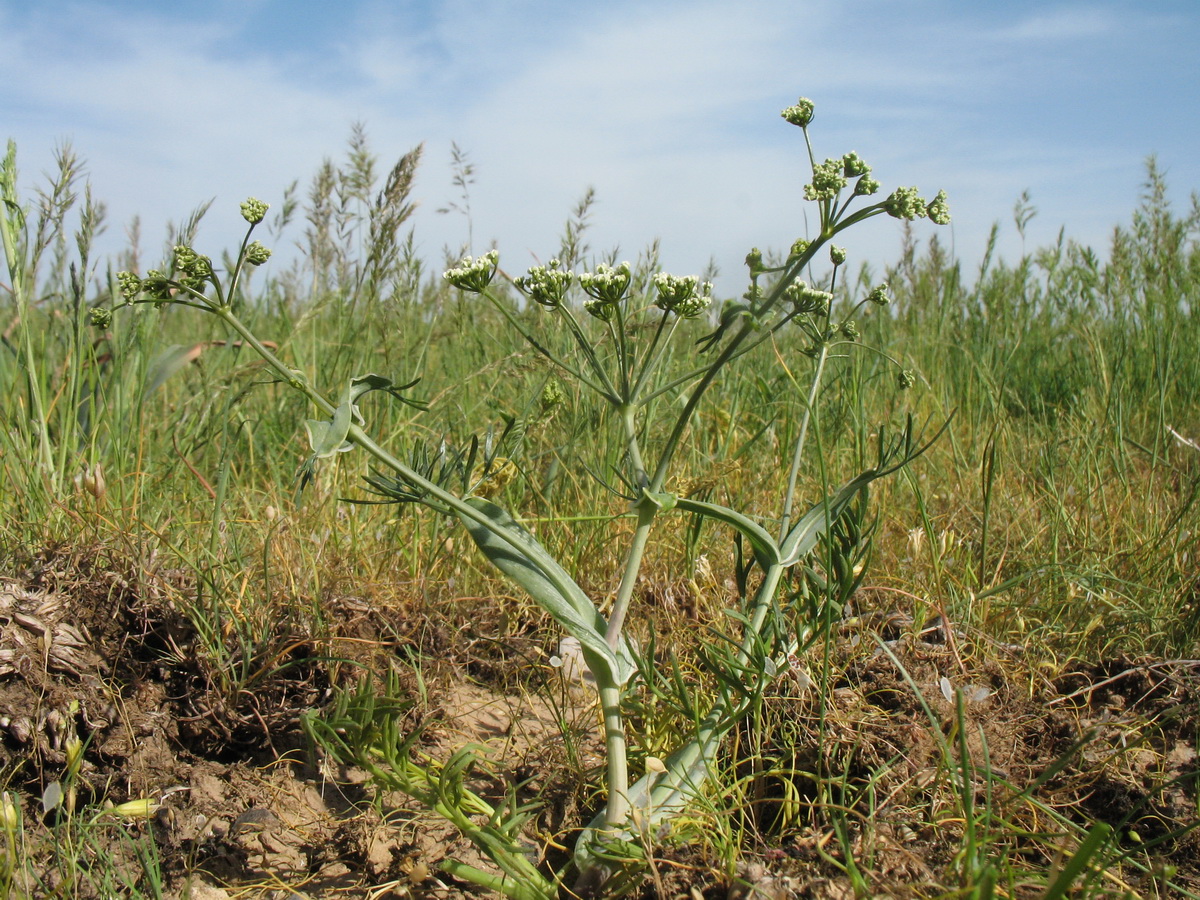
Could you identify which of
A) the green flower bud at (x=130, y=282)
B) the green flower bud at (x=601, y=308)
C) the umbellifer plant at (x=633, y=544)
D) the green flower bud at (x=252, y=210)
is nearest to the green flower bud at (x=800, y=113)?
the umbellifer plant at (x=633, y=544)

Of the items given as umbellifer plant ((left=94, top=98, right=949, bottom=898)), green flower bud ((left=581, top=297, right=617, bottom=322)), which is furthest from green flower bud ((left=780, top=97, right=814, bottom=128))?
green flower bud ((left=581, top=297, right=617, bottom=322))

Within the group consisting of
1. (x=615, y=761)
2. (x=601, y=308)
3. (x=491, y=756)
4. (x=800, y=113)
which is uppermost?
→ (x=800, y=113)

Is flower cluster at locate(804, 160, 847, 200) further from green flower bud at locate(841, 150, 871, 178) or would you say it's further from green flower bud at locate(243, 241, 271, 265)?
green flower bud at locate(243, 241, 271, 265)

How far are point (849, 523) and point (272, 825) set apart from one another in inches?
50.7

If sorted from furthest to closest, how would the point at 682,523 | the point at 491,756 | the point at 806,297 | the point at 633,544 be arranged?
the point at 682,523
the point at 491,756
the point at 806,297
the point at 633,544

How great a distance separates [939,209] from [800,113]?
32 centimetres

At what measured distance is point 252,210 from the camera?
1613 millimetres

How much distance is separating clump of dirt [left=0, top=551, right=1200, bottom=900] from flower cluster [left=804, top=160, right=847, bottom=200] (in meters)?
0.84

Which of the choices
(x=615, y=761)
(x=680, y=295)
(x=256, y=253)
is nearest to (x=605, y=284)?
(x=680, y=295)

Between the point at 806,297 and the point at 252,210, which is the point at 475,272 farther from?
the point at 806,297

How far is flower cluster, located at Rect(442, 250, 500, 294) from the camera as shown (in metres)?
1.61

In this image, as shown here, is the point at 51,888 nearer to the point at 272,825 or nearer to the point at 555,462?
the point at 272,825

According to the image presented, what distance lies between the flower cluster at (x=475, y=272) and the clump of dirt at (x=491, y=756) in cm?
80

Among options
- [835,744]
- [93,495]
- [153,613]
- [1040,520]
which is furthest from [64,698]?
[1040,520]
